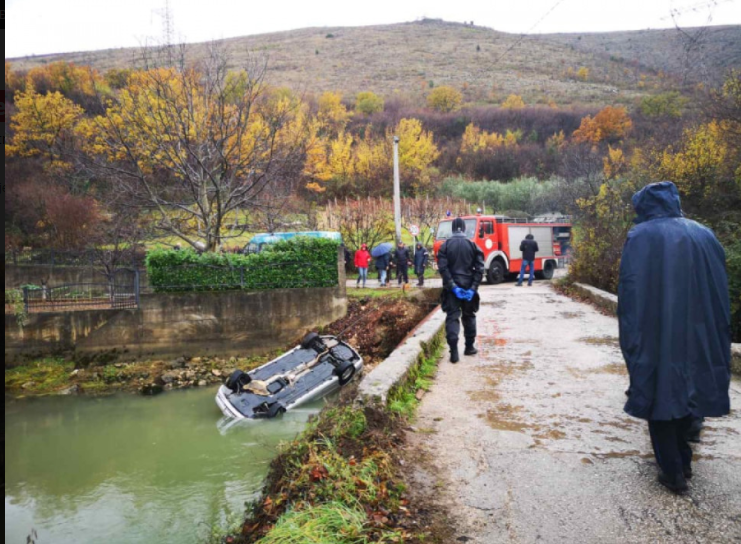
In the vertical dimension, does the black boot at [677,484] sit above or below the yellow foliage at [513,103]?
below

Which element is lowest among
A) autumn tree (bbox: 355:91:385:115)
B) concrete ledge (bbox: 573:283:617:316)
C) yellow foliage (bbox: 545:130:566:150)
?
concrete ledge (bbox: 573:283:617:316)

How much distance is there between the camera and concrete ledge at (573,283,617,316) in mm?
12402

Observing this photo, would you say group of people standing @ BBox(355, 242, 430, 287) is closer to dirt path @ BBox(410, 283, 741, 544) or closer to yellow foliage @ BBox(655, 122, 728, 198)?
yellow foliage @ BBox(655, 122, 728, 198)

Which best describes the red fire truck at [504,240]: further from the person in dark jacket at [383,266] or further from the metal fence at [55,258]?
the metal fence at [55,258]

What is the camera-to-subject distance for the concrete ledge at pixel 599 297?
1240 cm

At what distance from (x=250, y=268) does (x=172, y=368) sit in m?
3.55

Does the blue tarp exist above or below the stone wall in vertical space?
above

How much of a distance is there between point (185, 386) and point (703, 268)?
13.0 metres

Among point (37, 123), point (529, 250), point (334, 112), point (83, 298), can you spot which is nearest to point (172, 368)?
point (83, 298)

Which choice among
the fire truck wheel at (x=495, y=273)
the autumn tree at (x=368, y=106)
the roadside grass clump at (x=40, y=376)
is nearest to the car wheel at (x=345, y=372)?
the roadside grass clump at (x=40, y=376)

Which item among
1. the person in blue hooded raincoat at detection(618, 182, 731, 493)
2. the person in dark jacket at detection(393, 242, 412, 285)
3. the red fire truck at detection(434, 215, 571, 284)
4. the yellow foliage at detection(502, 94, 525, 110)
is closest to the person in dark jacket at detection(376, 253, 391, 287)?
the person in dark jacket at detection(393, 242, 412, 285)

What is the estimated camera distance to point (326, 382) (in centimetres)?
1113

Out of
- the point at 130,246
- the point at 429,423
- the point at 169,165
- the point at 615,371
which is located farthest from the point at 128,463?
the point at 130,246

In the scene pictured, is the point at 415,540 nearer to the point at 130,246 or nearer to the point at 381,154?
the point at 130,246
